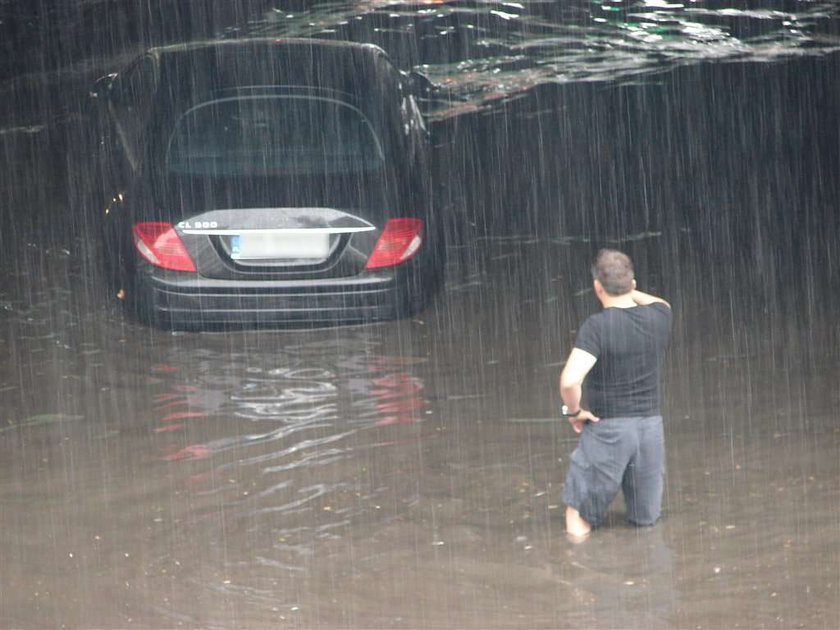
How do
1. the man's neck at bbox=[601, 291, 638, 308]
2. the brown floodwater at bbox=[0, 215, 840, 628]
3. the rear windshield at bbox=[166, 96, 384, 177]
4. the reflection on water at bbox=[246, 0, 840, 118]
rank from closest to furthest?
1. the brown floodwater at bbox=[0, 215, 840, 628]
2. the man's neck at bbox=[601, 291, 638, 308]
3. the rear windshield at bbox=[166, 96, 384, 177]
4. the reflection on water at bbox=[246, 0, 840, 118]

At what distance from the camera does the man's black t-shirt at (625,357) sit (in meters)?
5.54

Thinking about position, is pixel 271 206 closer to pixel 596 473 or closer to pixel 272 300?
pixel 272 300

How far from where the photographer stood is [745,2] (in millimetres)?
17859

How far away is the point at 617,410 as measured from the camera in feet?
18.4

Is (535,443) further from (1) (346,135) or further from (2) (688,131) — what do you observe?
(2) (688,131)

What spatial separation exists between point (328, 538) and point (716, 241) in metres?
7.70

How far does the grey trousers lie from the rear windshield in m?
2.93

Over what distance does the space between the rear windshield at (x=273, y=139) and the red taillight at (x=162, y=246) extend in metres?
0.37

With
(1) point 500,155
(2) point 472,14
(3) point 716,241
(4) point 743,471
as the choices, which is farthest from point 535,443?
(2) point 472,14

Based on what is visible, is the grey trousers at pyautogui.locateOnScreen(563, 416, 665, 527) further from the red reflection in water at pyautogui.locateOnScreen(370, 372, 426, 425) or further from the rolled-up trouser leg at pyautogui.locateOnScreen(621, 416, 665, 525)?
the red reflection in water at pyautogui.locateOnScreen(370, 372, 426, 425)

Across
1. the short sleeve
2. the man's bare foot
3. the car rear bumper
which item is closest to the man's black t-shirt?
the short sleeve

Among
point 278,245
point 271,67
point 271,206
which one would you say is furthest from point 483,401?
point 271,67

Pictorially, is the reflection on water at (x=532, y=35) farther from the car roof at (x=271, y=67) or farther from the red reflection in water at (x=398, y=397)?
the red reflection in water at (x=398, y=397)

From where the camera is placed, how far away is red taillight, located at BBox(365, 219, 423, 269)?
25.9 feet
